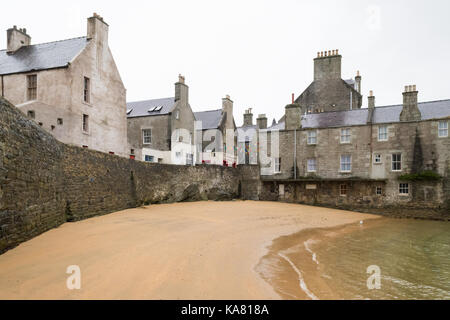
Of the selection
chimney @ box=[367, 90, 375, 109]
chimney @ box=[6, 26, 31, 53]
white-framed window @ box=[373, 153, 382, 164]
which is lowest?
white-framed window @ box=[373, 153, 382, 164]

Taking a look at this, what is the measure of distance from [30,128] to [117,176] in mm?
6860

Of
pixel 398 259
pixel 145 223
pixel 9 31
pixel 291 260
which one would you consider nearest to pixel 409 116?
pixel 398 259

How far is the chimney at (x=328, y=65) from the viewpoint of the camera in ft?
104

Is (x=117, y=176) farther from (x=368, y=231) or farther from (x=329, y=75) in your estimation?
(x=329, y=75)

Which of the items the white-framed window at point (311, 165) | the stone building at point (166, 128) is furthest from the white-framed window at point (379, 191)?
the stone building at point (166, 128)

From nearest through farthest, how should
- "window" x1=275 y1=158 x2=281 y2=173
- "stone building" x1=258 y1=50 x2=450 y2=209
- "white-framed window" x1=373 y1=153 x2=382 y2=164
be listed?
1. "stone building" x1=258 y1=50 x2=450 y2=209
2. "white-framed window" x1=373 y1=153 x2=382 y2=164
3. "window" x1=275 y1=158 x2=281 y2=173

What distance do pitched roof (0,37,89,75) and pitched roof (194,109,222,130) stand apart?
55.5 ft

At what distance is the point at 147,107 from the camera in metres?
30.8

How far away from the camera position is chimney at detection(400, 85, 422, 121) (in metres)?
23.0

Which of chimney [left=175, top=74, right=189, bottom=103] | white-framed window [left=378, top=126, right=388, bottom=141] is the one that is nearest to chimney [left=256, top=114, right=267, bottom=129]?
chimney [left=175, top=74, right=189, bottom=103]

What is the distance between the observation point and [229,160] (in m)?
34.5

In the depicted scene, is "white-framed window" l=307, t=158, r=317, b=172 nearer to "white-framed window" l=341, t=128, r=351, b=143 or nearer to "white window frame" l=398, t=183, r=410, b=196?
"white-framed window" l=341, t=128, r=351, b=143

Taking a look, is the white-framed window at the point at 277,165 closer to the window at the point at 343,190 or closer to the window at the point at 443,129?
the window at the point at 343,190

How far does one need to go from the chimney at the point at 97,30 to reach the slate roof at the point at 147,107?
905 cm
